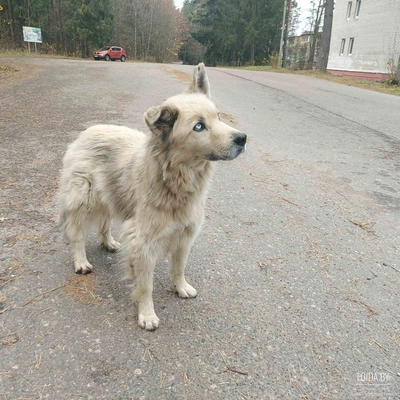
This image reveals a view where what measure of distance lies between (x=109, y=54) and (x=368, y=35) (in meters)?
26.7

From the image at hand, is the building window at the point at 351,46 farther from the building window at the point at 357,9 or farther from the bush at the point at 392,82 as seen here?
the bush at the point at 392,82

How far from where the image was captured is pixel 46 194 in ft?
14.1

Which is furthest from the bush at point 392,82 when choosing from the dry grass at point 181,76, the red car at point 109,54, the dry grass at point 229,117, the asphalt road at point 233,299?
the red car at point 109,54

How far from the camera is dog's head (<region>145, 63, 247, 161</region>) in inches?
95.6

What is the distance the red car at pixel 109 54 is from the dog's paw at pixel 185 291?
4026 centimetres

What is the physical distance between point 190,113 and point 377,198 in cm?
365

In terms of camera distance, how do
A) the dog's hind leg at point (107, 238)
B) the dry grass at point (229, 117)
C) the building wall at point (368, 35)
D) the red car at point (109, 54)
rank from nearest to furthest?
the dog's hind leg at point (107, 238) < the dry grass at point (229, 117) < the building wall at point (368, 35) < the red car at point (109, 54)

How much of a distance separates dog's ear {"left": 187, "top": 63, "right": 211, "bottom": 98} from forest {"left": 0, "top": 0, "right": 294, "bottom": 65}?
112 feet

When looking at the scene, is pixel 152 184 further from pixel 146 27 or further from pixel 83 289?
pixel 146 27

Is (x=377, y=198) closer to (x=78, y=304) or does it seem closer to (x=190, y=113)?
(x=190, y=113)

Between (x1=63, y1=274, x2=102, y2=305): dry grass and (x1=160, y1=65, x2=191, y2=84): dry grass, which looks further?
(x1=160, y1=65, x2=191, y2=84): dry grass

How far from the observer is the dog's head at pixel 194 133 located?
2.43 metres

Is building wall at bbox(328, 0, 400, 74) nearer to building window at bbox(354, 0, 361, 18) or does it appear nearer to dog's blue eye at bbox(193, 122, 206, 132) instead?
building window at bbox(354, 0, 361, 18)

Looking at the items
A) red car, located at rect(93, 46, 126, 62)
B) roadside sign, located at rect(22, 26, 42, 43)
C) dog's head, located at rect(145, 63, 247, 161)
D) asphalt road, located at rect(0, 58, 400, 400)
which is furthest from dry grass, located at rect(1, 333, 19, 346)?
red car, located at rect(93, 46, 126, 62)
